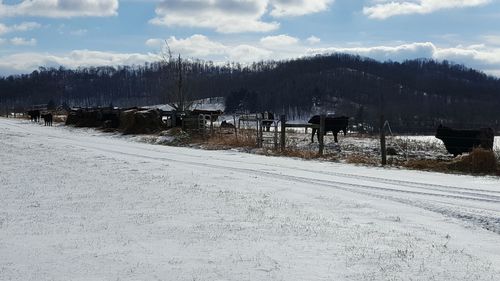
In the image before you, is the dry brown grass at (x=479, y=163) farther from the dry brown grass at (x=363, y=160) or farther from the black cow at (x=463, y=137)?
the black cow at (x=463, y=137)

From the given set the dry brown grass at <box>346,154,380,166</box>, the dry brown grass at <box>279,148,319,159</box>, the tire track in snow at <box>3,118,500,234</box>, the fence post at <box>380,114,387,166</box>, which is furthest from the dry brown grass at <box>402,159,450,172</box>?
the dry brown grass at <box>279,148,319,159</box>

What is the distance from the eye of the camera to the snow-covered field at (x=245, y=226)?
5703 mm

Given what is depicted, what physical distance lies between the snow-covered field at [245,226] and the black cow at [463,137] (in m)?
6.92

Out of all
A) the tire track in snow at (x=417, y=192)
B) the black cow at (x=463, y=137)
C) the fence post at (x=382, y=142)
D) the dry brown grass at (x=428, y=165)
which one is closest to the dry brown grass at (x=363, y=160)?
the fence post at (x=382, y=142)

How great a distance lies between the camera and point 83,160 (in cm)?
1666

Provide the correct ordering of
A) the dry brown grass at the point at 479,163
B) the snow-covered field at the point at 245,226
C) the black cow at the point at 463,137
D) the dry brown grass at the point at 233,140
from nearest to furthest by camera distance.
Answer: the snow-covered field at the point at 245,226 < the dry brown grass at the point at 479,163 < the black cow at the point at 463,137 < the dry brown grass at the point at 233,140

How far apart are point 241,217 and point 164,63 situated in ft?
120

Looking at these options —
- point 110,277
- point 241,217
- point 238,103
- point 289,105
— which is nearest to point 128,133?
point 241,217

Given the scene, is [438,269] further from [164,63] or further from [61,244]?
[164,63]

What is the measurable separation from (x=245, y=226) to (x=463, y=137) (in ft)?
51.2

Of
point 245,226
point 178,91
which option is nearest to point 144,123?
point 178,91

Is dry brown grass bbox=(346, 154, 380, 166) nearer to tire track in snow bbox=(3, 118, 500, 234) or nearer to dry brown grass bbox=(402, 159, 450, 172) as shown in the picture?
dry brown grass bbox=(402, 159, 450, 172)

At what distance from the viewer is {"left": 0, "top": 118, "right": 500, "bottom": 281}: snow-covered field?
5703 millimetres

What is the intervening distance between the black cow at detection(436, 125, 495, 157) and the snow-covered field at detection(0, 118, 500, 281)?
692cm
